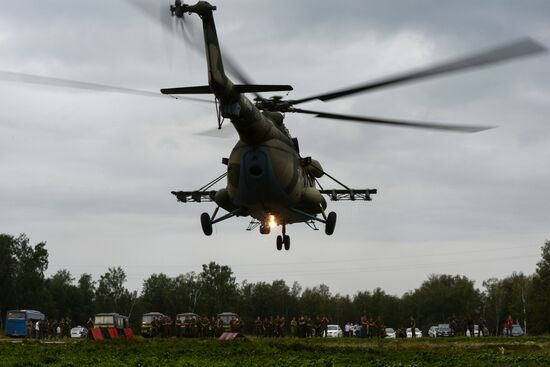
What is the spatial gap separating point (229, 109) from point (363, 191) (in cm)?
1557

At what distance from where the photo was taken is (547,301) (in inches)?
3718

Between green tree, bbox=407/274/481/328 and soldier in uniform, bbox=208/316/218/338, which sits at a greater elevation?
green tree, bbox=407/274/481/328

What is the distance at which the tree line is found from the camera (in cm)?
11494

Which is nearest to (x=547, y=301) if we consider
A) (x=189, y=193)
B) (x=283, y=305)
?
(x=283, y=305)

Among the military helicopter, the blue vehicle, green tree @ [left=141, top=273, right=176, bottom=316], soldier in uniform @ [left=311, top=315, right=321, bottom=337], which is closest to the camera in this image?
the military helicopter

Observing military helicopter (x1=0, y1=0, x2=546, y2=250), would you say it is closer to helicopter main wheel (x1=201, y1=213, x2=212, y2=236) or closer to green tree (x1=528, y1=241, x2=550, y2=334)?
helicopter main wheel (x1=201, y1=213, x2=212, y2=236)

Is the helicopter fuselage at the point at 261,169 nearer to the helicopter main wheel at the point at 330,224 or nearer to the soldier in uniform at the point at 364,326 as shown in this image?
the helicopter main wheel at the point at 330,224

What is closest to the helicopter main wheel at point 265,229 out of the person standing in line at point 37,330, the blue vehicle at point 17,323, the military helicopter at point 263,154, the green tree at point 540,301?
the military helicopter at point 263,154

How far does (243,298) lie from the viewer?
452 feet

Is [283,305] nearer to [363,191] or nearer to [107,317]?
[107,317]

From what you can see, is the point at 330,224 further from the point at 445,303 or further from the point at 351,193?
the point at 445,303

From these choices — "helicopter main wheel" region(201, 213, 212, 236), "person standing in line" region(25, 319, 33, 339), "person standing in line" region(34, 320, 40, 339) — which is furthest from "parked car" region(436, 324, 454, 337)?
"helicopter main wheel" region(201, 213, 212, 236)

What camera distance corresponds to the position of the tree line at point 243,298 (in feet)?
377

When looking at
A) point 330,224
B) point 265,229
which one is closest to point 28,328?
point 265,229
